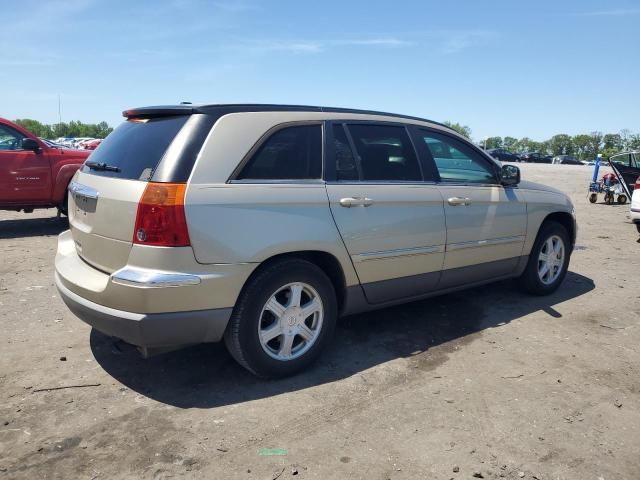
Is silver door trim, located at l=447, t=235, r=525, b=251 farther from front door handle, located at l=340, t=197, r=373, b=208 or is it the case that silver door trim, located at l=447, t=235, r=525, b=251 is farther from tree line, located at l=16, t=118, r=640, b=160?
tree line, located at l=16, t=118, r=640, b=160

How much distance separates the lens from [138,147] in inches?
131

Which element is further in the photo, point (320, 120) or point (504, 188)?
point (504, 188)

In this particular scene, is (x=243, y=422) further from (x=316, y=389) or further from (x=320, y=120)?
(x=320, y=120)

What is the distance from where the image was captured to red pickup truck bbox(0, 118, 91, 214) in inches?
326

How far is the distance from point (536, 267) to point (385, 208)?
2403 mm

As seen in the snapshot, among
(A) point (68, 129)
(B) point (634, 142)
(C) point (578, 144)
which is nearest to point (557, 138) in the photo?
(C) point (578, 144)

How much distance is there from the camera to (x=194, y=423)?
9.68 ft

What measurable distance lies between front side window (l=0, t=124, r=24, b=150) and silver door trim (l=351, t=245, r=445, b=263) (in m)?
7.24

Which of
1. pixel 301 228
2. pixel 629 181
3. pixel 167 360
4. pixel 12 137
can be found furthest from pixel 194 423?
pixel 629 181

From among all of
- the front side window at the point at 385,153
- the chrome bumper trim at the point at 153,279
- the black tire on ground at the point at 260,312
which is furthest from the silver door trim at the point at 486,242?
the chrome bumper trim at the point at 153,279

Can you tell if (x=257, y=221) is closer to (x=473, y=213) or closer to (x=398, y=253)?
(x=398, y=253)

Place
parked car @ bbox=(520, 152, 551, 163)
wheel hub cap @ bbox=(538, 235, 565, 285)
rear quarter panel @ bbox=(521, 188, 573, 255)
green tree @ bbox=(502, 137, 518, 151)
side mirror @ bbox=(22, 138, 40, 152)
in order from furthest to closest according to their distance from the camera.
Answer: green tree @ bbox=(502, 137, 518, 151) < parked car @ bbox=(520, 152, 551, 163) < side mirror @ bbox=(22, 138, 40, 152) < wheel hub cap @ bbox=(538, 235, 565, 285) < rear quarter panel @ bbox=(521, 188, 573, 255)

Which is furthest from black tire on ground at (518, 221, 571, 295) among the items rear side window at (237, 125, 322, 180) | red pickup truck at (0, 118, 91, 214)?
red pickup truck at (0, 118, 91, 214)

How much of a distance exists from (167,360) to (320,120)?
211cm
